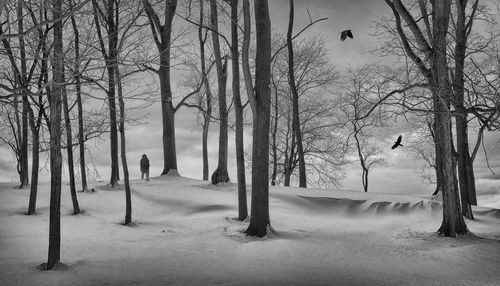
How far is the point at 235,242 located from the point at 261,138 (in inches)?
100

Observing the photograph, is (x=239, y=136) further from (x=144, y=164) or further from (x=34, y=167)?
(x=144, y=164)

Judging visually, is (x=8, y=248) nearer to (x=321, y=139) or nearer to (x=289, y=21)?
(x=289, y=21)

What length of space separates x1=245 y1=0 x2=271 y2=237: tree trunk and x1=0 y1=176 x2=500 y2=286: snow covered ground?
537 mm

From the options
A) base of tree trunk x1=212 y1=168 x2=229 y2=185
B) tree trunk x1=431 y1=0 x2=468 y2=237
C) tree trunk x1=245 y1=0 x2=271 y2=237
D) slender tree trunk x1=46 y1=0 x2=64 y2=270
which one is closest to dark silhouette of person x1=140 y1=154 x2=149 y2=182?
base of tree trunk x1=212 y1=168 x2=229 y2=185

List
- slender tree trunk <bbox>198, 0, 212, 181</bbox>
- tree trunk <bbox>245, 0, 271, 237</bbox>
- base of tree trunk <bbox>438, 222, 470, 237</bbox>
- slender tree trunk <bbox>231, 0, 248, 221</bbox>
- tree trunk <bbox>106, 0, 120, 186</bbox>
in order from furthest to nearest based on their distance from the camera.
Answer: slender tree trunk <bbox>198, 0, 212, 181</bbox> → slender tree trunk <bbox>231, 0, 248, 221</bbox> → tree trunk <bbox>106, 0, 120, 186</bbox> → base of tree trunk <bbox>438, 222, 470, 237</bbox> → tree trunk <bbox>245, 0, 271, 237</bbox>

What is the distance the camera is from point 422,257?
10.0 m

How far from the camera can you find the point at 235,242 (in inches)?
420

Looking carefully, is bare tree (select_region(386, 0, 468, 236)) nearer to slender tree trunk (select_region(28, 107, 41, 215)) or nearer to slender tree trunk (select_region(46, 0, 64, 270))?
slender tree trunk (select_region(46, 0, 64, 270))

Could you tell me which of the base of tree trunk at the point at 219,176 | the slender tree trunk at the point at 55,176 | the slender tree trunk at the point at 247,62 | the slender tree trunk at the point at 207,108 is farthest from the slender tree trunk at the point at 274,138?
the slender tree trunk at the point at 55,176

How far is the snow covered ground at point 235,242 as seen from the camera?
8.10 meters

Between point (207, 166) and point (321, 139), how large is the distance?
7.73m

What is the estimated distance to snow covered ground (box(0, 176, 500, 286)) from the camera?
8.10 metres

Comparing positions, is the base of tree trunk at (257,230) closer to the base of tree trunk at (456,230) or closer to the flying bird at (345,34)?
the base of tree trunk at (456,230)

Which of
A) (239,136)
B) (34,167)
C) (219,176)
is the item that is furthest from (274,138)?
(34,167)
